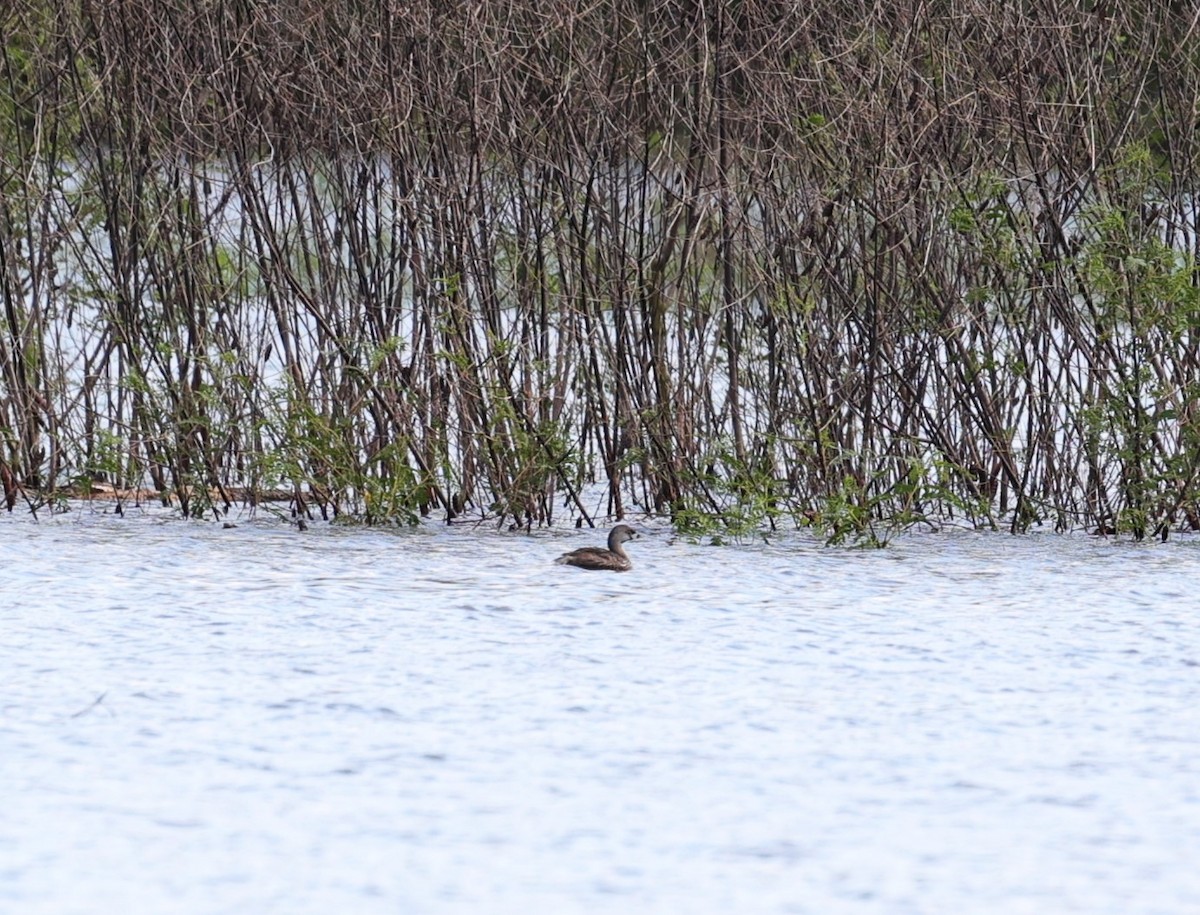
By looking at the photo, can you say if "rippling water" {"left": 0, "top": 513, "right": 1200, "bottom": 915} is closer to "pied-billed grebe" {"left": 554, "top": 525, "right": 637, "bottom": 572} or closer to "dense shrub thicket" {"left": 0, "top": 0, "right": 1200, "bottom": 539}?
"pied-billed grebe" {"left": 554, "top": 525, "right": 637, "bottom": 572}

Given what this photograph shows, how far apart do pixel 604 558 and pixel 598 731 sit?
163 centimetres

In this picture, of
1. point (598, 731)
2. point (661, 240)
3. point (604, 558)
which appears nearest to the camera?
point (598, 731)

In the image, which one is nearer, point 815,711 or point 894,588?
point 815,711

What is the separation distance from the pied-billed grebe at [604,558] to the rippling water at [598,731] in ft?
0.24

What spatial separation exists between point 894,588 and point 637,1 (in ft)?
6.87

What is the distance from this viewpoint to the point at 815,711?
12.3ft

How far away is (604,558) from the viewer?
5203mm

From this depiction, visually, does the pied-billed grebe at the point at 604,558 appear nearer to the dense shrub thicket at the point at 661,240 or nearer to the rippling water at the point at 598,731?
the rippling water at the point at 598,731

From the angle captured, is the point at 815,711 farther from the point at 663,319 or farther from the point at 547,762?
the point at 663,319

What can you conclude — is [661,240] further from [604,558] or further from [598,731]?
[598,731]

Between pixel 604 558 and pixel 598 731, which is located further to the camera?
pixel 604 558

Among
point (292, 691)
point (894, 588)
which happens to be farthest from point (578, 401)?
point (292, 691)

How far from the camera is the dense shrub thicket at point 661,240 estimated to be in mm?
5566

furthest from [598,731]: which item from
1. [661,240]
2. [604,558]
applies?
[661,240]
